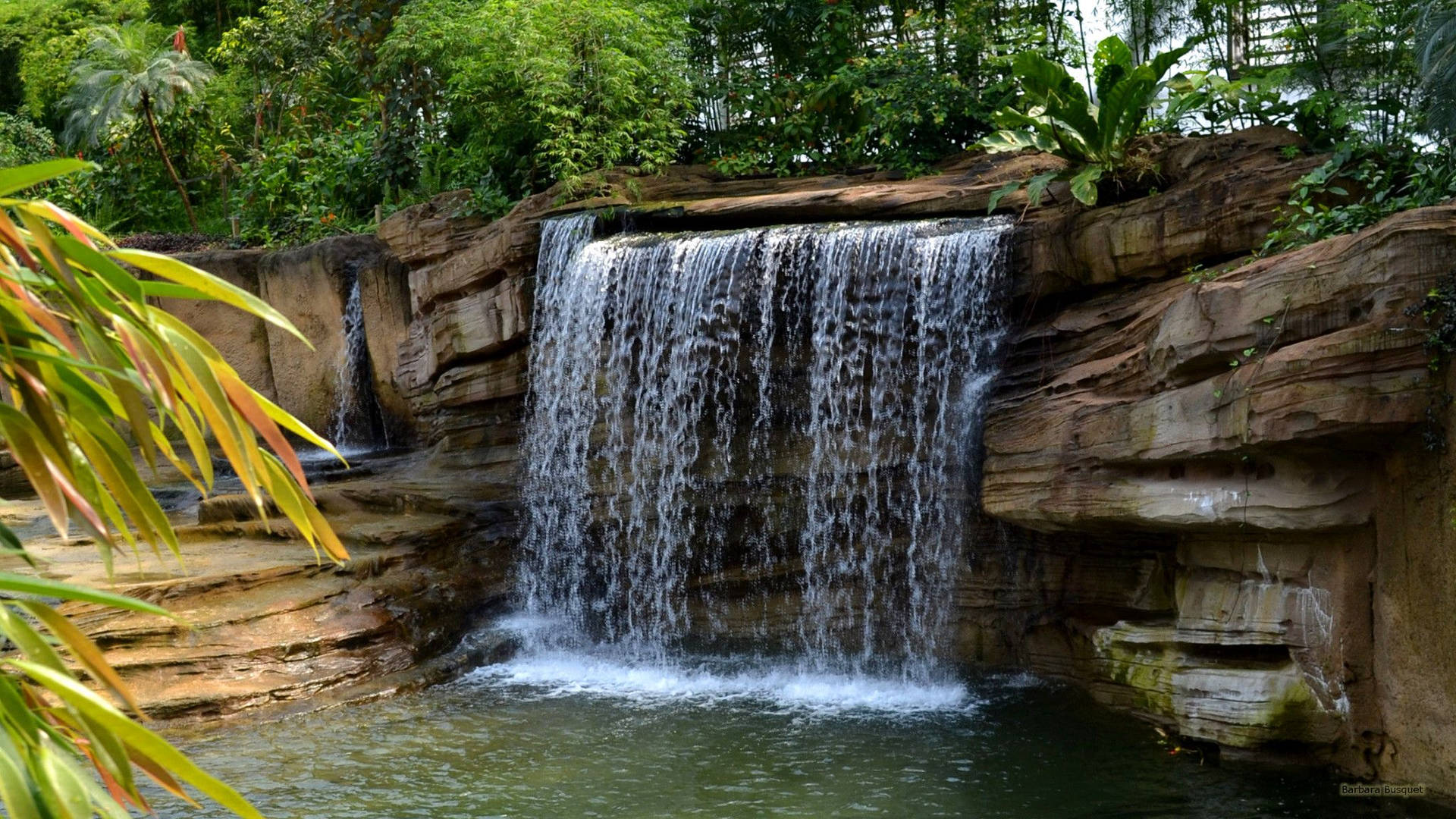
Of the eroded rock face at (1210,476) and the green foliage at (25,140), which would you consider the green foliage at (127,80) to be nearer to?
the green foliage at (25,140)

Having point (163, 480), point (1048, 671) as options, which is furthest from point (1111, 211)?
point (163, 480)

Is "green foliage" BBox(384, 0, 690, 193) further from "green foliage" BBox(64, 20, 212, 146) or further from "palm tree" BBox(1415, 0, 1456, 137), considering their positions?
"palm tree" BBox(1415, 0, 1456, 137)

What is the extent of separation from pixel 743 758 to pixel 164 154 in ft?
50.5

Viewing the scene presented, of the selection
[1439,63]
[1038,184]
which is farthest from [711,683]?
[1439,63]

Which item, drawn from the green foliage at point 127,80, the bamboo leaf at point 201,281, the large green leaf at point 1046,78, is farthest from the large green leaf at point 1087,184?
the green foliage at point 127,80

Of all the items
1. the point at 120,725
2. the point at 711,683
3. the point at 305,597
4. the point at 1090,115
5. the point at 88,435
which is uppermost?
the point at 1090,115

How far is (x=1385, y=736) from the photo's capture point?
6914 mm

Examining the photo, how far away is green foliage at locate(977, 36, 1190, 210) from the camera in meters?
9.34

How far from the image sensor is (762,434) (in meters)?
10.4

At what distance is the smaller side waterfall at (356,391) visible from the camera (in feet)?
48.5

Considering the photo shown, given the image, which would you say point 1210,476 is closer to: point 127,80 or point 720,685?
point 720,685

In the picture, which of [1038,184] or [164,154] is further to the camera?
[164,154]

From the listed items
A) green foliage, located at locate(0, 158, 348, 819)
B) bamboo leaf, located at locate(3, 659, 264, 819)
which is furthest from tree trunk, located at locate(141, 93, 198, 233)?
bamboo leaf, located at locate(3, 659, 264, 819)

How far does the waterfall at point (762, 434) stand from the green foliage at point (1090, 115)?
721mm
